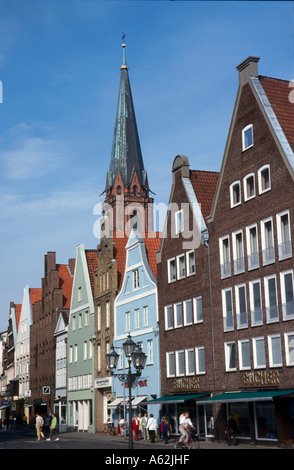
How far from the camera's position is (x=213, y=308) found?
144 feet

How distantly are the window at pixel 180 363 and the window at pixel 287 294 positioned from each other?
11932 mm

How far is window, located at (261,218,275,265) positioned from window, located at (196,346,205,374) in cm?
893

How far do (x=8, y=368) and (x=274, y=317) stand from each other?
8256 centimetres

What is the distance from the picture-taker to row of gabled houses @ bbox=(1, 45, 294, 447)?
37.7 meters

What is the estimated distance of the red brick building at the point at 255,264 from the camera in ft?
121

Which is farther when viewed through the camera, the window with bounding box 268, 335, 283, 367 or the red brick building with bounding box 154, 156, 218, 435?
the red brick building with bounding box 154, 156, 218, 435

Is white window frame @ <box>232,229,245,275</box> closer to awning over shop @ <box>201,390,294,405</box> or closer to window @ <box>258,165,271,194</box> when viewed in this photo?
window @ <box>258,165,271,194</box>

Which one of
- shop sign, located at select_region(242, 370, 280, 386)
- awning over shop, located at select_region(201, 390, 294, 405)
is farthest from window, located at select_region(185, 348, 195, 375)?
shop sign, located at select_region(242, 370, 280, 386)

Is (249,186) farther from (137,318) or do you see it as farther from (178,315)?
(137,318)

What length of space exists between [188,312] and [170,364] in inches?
174

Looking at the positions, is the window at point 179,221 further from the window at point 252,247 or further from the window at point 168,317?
the window at point 252,247

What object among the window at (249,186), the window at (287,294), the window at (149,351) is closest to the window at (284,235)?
the window at (287,294)
